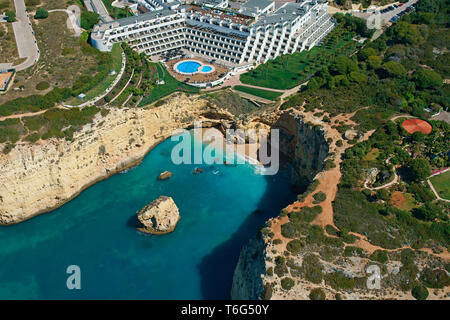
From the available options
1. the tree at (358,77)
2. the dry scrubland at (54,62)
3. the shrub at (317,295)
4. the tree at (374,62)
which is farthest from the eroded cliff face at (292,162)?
the dry scrubland at (54,62)

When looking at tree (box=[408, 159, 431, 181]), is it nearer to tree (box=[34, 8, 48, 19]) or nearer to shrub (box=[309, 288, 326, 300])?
shrub (box=[309, 288, 326, 300])

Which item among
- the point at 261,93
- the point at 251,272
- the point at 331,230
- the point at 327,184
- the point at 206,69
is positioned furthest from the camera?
A: the point at 206,69

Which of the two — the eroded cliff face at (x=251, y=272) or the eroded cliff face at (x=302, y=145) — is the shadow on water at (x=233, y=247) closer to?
the eroded cliff face at (x=251, y=272)

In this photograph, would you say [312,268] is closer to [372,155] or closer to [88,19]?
[372,155]

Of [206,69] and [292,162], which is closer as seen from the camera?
[292,162]

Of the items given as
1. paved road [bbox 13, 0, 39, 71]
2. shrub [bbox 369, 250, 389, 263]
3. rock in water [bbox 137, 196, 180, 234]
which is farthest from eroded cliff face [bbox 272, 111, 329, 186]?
paved road [bbox 13, 0, 39, 71]

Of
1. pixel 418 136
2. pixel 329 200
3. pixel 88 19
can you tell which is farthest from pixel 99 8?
pixel 418 136
